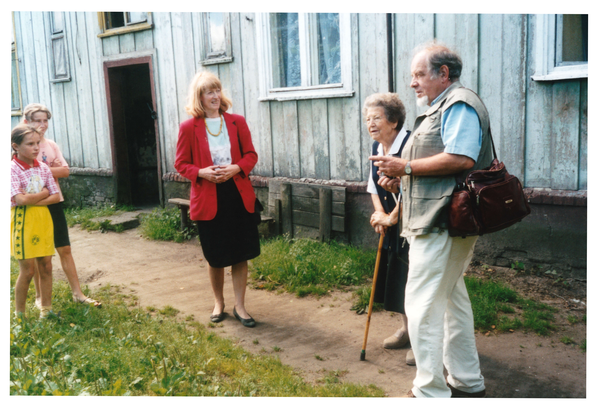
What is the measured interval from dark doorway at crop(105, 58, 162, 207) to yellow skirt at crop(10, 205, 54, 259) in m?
4.72

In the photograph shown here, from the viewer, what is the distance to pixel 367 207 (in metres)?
5.62

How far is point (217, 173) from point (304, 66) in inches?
101

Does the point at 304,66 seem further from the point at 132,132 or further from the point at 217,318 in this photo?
the point at 132,132

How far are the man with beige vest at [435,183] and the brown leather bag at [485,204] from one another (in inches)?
2.5

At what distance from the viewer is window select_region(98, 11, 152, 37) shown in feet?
25.9

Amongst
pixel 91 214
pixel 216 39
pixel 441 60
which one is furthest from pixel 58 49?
pixel 441 60

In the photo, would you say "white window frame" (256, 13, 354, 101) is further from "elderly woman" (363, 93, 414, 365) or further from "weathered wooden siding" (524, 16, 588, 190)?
"elderly woman" (363, 93, 414, 365)

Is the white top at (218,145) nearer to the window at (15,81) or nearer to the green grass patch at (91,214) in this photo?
the green grass patch at (91,214)

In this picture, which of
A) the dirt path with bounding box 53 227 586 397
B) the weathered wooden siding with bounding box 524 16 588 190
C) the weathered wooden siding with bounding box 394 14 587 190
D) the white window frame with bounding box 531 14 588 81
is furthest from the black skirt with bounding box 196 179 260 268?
the white window frame with bounding box 531 14 588 81

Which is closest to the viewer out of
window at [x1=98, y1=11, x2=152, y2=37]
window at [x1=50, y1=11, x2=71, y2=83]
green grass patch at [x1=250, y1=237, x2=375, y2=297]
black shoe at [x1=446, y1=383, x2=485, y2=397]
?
black shoe at [x1=446, y1=383, x2=485, y2=397]

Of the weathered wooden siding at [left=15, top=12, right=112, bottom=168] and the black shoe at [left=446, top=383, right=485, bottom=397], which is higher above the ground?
the weathered wooden siding at [left=15, top=12, right=112, bottom=168]

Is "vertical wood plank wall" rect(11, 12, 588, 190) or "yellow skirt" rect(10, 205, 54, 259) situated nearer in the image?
"yellow skirt" rect(10, 205, 54, 259)

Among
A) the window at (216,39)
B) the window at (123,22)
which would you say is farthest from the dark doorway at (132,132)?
the window at (216,39)

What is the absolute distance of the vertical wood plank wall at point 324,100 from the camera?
4352 mm
